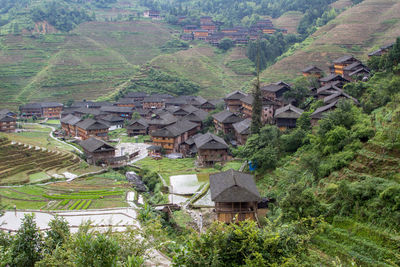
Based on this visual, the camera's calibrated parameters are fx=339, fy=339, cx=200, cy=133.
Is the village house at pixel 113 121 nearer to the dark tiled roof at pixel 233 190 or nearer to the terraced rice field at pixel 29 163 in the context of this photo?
the terraced rice field at pixel 29 163

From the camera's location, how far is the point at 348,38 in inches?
2827

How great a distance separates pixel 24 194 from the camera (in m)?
31.3

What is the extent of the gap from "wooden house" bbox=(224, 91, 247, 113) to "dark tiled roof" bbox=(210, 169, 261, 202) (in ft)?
99.8

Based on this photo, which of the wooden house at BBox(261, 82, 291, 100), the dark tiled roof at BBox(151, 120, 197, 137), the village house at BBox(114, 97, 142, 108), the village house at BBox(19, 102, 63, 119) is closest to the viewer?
the wooden house at BBox(261, 82, 291, 100)

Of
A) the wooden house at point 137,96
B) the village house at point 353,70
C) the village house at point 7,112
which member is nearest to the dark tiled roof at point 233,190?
the village house at point 353,70

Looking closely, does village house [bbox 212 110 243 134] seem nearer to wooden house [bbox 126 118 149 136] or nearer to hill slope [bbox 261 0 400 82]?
wooden house [bbox 126 118 149 136]

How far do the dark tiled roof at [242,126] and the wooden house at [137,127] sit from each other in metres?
18.6

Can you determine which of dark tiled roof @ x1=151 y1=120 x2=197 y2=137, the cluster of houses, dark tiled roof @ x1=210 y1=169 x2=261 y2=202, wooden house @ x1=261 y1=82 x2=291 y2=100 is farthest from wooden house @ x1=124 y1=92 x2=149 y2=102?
dark tiled roof @ x1=210 y1=169 x2=261 y2=202

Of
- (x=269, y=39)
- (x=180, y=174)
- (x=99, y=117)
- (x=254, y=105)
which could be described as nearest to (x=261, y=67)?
(x=269, y=39)

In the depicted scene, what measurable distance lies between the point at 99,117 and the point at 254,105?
36486 mm

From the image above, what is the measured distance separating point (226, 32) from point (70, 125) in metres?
71.6

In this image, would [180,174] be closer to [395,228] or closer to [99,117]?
[395,228]

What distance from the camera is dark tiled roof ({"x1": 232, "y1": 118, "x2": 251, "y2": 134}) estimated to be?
4406cm

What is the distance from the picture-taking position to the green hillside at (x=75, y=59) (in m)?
78.7
